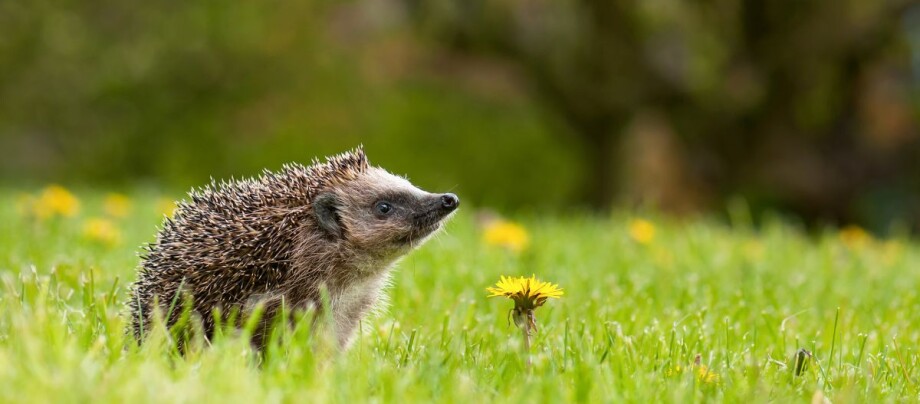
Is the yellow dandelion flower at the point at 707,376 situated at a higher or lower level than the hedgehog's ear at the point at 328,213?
lower

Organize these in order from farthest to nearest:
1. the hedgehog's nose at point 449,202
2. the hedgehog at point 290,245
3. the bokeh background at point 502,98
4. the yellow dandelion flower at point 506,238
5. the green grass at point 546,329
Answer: the bokeh background at point 502,98, the yellow dandelion flower at point 506,238, the hedgehog's nose at point 449,202, the hedgehog at point 290,245, the green grass at point 546,329

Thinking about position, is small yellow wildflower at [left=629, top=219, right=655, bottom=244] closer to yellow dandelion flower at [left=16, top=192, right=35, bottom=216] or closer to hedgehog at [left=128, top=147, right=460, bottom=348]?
hedgehog at [left=128, top=147, right=460, bottom=348]

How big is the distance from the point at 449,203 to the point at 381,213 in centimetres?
28

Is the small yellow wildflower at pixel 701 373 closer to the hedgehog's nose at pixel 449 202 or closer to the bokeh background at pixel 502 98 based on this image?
the hedgehog's nose at pixel 449 202

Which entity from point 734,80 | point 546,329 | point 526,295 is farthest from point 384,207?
point 734,80

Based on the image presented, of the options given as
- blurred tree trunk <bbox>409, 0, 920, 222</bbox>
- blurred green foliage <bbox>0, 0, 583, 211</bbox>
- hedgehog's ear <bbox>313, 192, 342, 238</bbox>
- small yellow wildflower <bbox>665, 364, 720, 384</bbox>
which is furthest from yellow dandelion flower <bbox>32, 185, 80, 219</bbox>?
blurred tree trunk <bbox>409, 0, 920, 222</bbox>

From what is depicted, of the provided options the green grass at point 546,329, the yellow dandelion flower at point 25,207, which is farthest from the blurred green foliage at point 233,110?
the green grass at point 546,329

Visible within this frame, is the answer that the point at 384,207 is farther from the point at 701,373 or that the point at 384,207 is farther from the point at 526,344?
the point at 701,373

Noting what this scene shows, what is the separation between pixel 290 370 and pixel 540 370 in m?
0.74

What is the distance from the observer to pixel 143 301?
3.82 meters

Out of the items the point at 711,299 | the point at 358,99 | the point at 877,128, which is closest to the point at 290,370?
the point at 711,299

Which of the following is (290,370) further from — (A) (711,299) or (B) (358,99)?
(B) (358,99)

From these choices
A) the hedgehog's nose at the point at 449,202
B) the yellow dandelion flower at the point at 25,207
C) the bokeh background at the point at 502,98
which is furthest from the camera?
the bokeh background at the point at 502,98

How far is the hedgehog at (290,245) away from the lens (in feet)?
12.2
